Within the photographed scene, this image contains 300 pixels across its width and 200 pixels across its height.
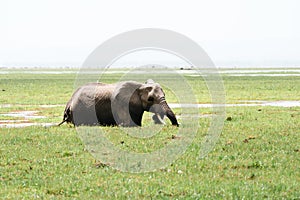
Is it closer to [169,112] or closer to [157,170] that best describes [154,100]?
[169,112]

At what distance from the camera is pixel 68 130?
20.4 meters

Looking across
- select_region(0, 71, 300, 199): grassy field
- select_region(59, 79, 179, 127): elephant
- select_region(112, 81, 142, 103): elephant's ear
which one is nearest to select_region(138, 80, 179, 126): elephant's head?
select_region(59, 79, 179, 127): elephant

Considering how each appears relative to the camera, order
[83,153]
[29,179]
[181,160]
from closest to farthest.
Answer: [29,179]
[181,160]
[83,153]

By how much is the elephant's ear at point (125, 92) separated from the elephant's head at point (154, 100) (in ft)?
0.72

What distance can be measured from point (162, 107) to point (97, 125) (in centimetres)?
244

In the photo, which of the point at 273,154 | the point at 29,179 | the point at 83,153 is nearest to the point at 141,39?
the point at 83,153

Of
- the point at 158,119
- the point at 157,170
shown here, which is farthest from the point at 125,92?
the point at 157,170

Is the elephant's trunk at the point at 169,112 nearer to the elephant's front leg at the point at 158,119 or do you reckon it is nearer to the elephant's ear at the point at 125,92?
the elephant's front leg at the point at 158,119

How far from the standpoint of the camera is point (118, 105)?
2186 centimetres

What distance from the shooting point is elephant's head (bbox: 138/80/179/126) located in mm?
21359

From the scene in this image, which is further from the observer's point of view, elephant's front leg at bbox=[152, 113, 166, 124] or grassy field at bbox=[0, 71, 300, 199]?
elephant's front leg at bbox=[152, 113, 166, 124]

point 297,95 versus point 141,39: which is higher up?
point 141,39

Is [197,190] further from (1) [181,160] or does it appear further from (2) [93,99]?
(2) [93,99]

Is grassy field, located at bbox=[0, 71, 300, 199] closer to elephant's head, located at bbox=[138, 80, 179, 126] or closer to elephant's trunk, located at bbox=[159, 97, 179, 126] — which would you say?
elephant's trunk, located at bbox=[159, 97, 179, 126]
